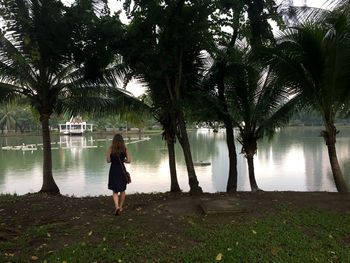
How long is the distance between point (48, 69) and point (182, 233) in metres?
7.79

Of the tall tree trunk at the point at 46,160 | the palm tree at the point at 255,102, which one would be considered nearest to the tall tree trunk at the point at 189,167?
the palm tree at the point at 255,102

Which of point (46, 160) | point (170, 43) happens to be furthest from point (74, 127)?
point (170, 43)

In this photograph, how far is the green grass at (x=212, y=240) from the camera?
4062 mm

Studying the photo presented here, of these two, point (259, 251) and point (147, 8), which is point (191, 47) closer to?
point (147, 8)

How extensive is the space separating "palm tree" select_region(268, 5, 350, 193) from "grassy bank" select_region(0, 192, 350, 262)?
2.37 metres

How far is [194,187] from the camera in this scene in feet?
26.0

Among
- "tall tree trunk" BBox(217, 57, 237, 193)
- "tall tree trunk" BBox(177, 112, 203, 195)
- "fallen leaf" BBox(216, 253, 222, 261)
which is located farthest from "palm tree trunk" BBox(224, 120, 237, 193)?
"fallen leaf" BBox(216, 253, 222, 261)

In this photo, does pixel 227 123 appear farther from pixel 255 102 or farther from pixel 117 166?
pixel 117 166

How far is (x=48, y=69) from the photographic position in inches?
397

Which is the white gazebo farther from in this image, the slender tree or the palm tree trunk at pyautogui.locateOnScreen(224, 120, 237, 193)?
the slender tree

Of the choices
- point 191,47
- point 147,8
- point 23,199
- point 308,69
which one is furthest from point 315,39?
point 23,199

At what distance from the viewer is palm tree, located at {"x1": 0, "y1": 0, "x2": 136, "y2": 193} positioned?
6840 millimetres

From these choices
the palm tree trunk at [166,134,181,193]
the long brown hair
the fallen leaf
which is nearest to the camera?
the fallen leaf

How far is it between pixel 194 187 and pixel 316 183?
11.9m
